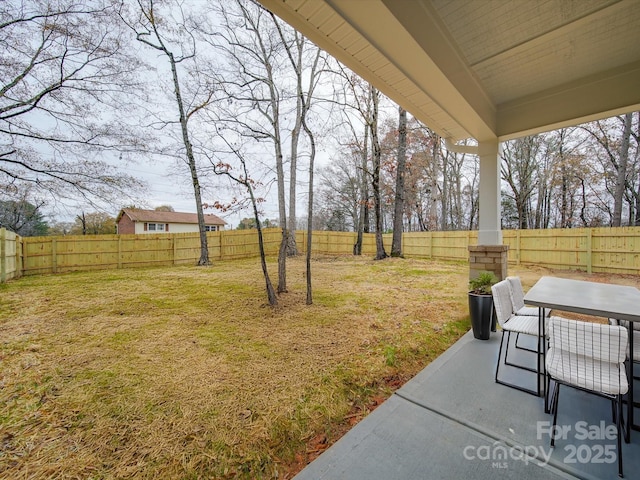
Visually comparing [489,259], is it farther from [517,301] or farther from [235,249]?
[235,249]

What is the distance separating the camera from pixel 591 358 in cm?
149

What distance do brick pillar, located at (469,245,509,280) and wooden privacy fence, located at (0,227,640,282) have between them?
6294 mm

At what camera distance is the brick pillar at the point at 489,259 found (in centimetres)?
341

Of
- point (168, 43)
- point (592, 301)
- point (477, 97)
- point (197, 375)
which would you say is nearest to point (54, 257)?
point (168, 43)

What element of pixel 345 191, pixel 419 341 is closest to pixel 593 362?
pixel 419 341

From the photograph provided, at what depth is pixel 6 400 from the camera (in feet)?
6.07

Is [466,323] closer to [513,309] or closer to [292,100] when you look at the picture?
[513,309]

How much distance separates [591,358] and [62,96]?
9.39m

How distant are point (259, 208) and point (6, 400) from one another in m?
3.02

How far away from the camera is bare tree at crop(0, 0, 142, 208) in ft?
16.6

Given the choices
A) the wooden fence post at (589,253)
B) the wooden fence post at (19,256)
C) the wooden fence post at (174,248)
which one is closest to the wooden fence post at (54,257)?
the wooden fence post at (19,256)

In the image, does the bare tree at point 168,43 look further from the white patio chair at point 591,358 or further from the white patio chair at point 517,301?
the white patio chair at point 591,358

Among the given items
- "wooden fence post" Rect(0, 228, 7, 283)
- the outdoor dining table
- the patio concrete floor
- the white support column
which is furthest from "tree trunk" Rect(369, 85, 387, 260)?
"wooden fence post" Rect(0, 228, 7, 283)

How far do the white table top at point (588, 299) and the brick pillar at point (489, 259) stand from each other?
32.9 inches
